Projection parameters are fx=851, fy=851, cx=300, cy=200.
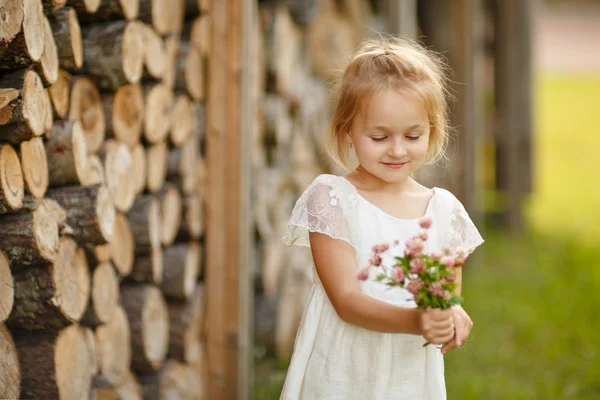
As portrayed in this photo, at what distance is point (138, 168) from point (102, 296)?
45 centimetres

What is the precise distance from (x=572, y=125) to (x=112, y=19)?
43.3ft

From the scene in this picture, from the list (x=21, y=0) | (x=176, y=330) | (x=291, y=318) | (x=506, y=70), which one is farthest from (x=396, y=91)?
(x=506, y=70)

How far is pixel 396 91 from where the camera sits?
70.9 inches

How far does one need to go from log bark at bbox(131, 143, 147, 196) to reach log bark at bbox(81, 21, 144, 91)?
10.6 inches

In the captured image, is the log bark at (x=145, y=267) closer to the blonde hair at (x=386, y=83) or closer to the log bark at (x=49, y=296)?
Answer: the log bark at (x=49, y=296)

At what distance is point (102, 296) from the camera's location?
2.47 meters

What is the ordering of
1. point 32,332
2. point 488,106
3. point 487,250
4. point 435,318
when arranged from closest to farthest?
point 435,318
point 32,332
point 487,250
point 488,106

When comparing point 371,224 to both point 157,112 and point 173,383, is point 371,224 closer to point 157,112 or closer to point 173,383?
point 157,112

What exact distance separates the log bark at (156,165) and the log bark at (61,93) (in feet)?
1.72

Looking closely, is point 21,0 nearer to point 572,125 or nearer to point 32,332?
point 32,332

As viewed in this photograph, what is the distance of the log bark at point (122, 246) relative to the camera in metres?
2.59

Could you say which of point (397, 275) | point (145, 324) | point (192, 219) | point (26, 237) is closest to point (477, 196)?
Result: point (192, 219)

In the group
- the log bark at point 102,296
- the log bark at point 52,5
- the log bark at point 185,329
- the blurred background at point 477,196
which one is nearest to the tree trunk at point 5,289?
the log bark at point 102,296

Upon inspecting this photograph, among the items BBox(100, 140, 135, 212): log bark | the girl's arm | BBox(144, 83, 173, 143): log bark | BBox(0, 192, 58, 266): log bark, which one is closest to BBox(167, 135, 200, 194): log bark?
BBox(144, 83, 173, 143): log bark
